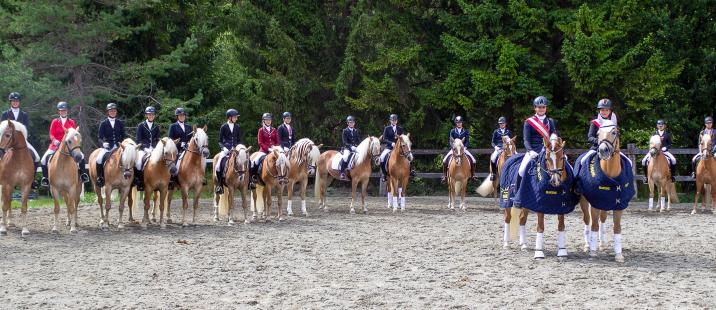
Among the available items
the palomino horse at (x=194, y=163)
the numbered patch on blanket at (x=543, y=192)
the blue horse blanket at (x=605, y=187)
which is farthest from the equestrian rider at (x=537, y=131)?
the palomino horse at (x=194, y=163)

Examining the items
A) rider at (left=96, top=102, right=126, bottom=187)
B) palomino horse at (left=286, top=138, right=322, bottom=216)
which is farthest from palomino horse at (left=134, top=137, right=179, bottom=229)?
palomino horse at (left=286, top=138, right=322, bottom=216)

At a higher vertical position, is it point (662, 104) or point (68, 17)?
point (68, 17)

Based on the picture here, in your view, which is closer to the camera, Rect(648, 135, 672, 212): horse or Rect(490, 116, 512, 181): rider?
Rect(648, 135, 672, 212): horse

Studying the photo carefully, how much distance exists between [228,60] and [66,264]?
59.7ft

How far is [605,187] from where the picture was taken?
421 inches

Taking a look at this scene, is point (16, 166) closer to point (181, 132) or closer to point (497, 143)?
point (181, 132)

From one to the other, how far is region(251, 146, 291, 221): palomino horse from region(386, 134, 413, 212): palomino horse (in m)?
3.13

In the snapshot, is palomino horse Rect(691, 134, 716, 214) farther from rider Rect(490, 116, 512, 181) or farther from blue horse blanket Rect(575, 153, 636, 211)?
blue horse blanket Rect(575, 153, 636, 211)

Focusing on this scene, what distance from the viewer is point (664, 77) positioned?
23.5 m

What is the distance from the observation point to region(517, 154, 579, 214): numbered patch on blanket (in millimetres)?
10906

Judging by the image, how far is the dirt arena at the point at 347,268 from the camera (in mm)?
8422

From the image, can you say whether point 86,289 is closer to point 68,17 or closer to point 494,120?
point 68,17

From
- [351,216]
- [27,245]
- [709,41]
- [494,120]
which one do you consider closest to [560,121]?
[494,120]

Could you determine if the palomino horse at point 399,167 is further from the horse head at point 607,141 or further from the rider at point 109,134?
the horse head at point 607,141
